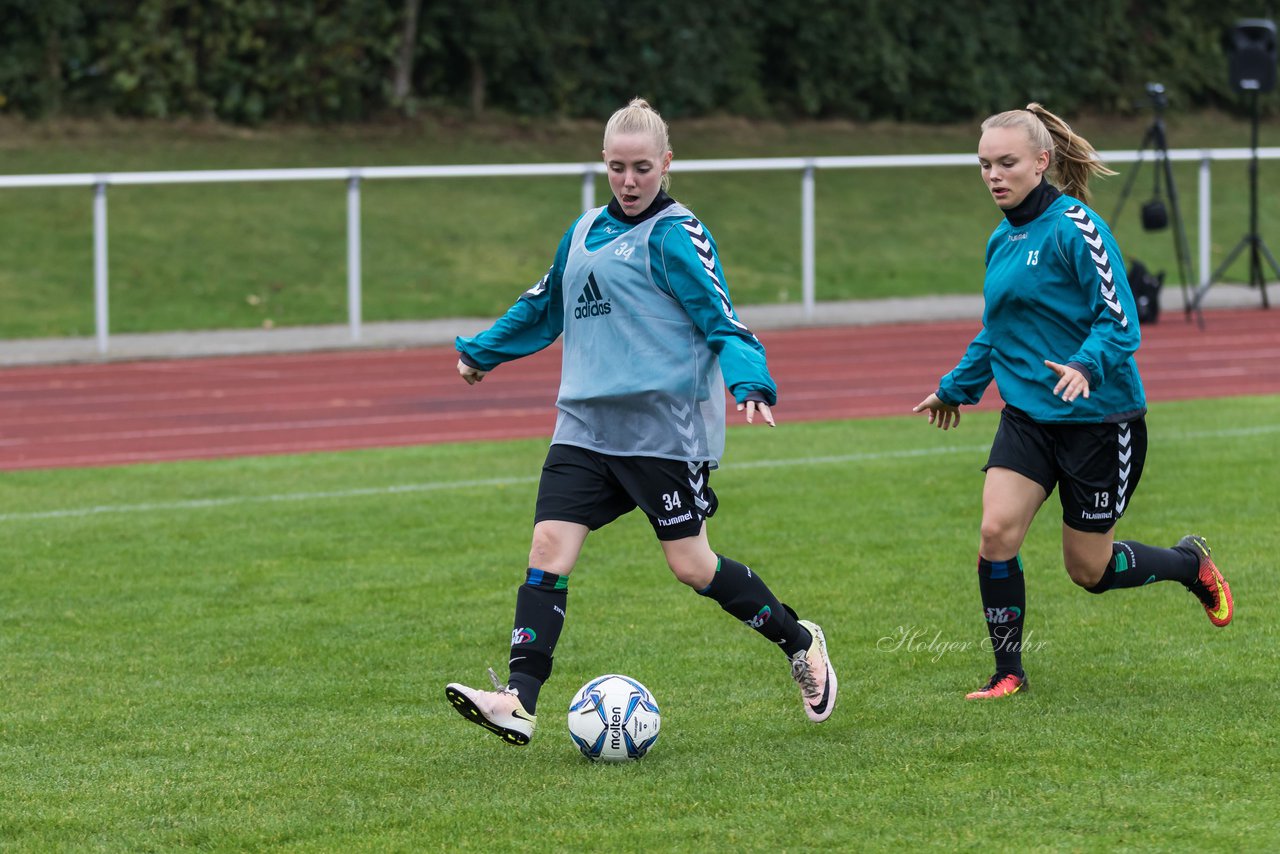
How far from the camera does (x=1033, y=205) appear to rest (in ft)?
19.2

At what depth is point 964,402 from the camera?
6262mm

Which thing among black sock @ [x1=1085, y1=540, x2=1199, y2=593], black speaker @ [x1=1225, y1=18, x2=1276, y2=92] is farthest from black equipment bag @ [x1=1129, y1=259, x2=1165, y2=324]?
black sock @ [x1=1085, y1=540, x2=1199, y2=593]

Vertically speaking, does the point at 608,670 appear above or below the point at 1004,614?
below

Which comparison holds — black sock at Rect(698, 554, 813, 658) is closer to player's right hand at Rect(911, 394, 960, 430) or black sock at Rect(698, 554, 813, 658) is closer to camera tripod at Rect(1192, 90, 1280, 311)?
player's right hand at Rect(911, 394, 960, 430)

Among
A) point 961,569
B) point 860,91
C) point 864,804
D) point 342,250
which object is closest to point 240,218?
point 342,250

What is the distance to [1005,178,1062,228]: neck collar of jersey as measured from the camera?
5.84 metres

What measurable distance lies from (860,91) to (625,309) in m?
25.0

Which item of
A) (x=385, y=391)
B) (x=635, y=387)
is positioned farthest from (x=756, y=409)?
(x=385, y=391)

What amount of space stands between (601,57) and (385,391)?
46.3 feet

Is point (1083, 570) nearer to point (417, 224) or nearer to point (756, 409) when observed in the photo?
point (756, 409)

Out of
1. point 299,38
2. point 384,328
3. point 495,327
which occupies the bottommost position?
point 384,328

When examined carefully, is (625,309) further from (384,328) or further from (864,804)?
(384,328)

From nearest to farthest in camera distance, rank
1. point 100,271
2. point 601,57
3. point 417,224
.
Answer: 1. point 100,271
2. point 417,224
3. point 601,57

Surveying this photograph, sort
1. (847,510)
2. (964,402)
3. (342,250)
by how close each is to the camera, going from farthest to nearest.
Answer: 1. (342,250)
2. (847,510)
3. (964,402)
